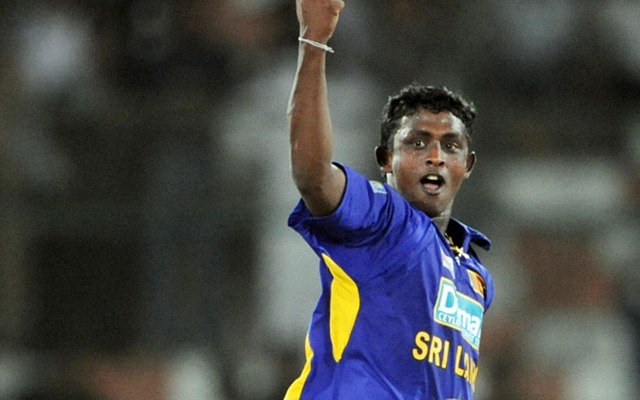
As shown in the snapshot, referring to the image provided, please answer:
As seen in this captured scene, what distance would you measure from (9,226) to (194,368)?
1828 mm

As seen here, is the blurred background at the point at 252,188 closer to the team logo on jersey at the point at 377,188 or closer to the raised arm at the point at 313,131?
the team logo on jersey at the point at 377,188

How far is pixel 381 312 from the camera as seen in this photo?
3.44 meters

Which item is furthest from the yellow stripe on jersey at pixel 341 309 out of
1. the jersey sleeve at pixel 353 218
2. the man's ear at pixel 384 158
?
the man's ear at pixel 384 158

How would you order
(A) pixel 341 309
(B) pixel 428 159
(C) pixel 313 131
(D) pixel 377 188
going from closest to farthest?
(C) pixel 313 131
(D) pixel 377 188
(A) pixel 341 309
(B) pixel 428 159

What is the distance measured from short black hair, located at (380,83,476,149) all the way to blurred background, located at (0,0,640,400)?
12.1ft

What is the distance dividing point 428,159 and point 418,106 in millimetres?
230

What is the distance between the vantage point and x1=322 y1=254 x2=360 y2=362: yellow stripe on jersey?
343 centimetres

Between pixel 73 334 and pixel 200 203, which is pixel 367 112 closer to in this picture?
pixel 200 203

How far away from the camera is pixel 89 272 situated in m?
8.44

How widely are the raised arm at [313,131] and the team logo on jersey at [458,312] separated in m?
0.60

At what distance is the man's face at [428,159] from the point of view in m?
3.76

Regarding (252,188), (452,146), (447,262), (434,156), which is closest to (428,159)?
(434,156)

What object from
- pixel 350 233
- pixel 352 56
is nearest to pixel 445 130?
pixel 350 233

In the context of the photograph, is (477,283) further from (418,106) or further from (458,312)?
(418,106)
